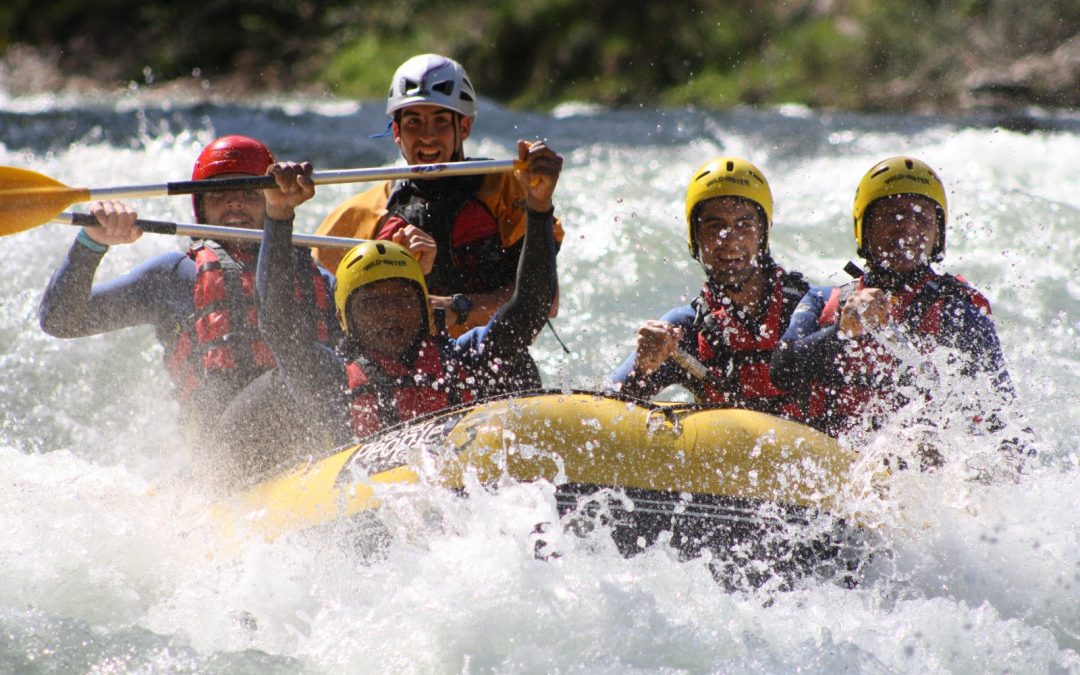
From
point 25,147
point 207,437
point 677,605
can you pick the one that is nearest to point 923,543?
point 677,605

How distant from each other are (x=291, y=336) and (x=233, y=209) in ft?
3.50

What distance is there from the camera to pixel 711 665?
3346 mm

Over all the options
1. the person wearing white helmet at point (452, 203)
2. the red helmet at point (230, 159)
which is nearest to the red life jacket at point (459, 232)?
the person wearing white helmet at point (452, 203)

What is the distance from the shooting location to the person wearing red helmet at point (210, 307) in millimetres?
4312

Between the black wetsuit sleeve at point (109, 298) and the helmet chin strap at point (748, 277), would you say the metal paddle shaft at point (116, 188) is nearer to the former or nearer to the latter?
the black wetsuit sleeve at point (109, 298)

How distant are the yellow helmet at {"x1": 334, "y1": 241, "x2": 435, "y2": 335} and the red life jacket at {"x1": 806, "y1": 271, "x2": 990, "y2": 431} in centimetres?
134

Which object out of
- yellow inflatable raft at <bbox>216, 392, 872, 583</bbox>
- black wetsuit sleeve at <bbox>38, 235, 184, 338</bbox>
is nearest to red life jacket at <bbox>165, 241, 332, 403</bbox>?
black wetsuit sleeve at <bbox>38, 235, 184, 338</bbox>

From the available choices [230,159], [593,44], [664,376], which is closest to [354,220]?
[230,159]

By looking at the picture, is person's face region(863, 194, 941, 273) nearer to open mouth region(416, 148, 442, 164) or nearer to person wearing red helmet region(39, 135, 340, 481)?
open mouth region(416, 148, 442, 164)

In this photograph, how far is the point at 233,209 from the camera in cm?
470

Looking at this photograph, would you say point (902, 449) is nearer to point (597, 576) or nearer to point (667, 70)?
point (597, 576)

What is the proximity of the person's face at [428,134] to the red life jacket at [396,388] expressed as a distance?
1.09 meters

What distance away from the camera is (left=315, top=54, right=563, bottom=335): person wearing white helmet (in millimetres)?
4871

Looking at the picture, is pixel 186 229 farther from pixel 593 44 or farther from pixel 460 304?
pixel 593 44
